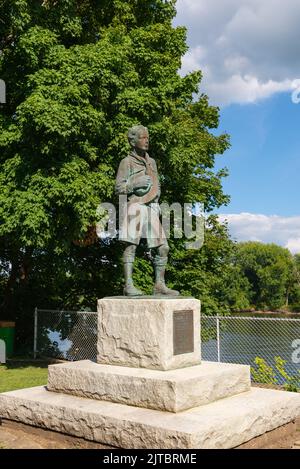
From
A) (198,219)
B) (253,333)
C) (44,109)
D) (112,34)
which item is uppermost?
(112,34)

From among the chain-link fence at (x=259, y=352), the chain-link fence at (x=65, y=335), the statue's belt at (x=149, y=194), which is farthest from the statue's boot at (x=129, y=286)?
the chain-link fence at (x=65, y=335)

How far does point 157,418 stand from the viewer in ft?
16.4

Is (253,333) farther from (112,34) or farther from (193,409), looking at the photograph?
(193,409)

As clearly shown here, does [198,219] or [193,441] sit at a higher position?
[198,219]

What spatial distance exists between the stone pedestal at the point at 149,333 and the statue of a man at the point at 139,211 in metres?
0.46

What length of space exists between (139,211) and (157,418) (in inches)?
113

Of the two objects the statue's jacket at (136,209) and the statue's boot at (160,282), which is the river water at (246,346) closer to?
the statue's boot at (160,282)

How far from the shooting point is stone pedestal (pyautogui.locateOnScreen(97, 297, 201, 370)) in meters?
5.90

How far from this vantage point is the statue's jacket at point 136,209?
22.2 feet

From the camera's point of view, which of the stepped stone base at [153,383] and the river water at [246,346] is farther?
the river water at [246,346]

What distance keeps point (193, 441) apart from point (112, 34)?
1051 cm

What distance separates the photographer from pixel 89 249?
14133 mm

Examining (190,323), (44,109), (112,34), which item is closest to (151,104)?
(112,34)

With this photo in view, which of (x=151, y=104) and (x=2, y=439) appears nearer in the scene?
(x=2, y=439)
